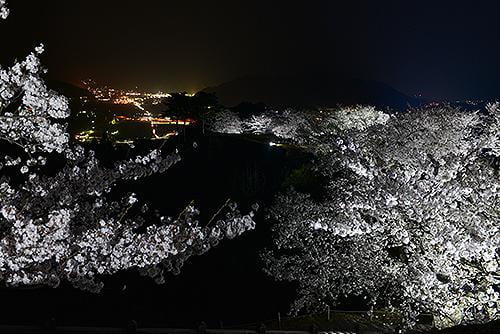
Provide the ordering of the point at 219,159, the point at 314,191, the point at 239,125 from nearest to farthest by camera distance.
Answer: the point at 314,191 < the point at 219,159 < the point at 239,125

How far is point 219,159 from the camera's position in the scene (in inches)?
1331

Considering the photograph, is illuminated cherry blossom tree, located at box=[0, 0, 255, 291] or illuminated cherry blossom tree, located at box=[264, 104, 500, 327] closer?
illuminated cherry blossom tree, located at box=[0, 0, 255, 291]

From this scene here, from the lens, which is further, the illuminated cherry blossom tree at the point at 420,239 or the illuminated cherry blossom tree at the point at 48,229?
the illuminated cherry blossom tree at the point at 420,239

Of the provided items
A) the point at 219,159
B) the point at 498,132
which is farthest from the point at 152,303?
the point at 219,159

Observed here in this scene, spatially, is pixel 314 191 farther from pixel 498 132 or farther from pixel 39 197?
pixel 39 197

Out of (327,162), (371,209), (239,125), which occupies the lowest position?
(371,209)

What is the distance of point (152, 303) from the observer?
17.6 m

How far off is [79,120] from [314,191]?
31.1m

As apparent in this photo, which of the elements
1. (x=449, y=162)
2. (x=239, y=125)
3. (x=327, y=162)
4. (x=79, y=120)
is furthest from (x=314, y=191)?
(x=79, y=120)

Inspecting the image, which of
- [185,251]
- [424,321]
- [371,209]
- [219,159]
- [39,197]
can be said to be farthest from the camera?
[219,159]

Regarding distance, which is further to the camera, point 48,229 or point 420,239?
point 420,239

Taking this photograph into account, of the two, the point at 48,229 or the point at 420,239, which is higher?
the point at 48,229

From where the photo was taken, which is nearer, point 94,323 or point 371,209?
point 371,209

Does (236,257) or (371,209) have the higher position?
(371,209)
